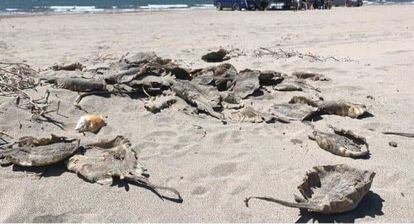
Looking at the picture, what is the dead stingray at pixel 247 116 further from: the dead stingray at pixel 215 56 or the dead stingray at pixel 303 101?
→ the dead stingray at pixel 215 56

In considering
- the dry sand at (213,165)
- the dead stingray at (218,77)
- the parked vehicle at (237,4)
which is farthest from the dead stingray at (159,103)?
the parked vehicle at (237,4)

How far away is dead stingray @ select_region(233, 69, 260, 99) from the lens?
4.84 metres

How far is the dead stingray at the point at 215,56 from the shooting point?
23.6 feet

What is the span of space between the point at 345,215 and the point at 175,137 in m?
1.58

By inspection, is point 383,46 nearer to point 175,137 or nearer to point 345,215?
point 175,137

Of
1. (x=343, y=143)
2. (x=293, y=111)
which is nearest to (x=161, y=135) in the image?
(x=293, y=111)

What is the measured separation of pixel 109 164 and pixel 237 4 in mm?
31486

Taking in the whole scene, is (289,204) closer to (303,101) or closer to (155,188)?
(155,188)

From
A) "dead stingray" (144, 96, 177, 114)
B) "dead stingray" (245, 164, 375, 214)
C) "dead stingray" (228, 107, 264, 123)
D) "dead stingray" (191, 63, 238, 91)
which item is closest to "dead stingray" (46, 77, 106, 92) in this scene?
"dead stingray" (144, 96, 177, 114)

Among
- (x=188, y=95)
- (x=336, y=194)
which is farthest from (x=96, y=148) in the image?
(x=336, y=194)

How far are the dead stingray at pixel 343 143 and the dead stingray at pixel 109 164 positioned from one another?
1289 mm

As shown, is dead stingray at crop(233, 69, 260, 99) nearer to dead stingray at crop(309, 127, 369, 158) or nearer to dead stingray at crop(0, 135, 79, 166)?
dead stingray at crop(309, 127, 369, 158)

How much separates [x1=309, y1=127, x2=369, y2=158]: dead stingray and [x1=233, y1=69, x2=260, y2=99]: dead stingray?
1225 millimetres

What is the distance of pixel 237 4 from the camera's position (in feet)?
110
